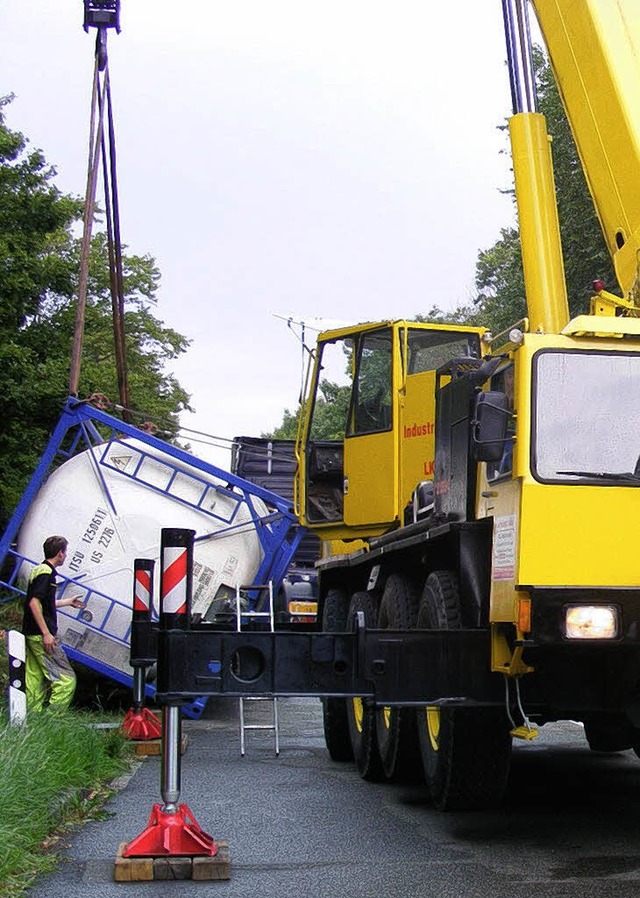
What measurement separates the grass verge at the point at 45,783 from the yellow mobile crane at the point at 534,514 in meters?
1.70

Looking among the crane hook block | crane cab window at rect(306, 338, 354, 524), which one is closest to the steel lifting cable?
the crane hook block

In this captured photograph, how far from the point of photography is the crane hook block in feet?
63.2

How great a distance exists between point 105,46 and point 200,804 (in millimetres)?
13227

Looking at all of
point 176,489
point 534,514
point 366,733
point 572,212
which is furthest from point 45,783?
point 572,212

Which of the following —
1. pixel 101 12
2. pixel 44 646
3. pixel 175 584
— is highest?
pixel 101 12

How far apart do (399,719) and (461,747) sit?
61.3 inches

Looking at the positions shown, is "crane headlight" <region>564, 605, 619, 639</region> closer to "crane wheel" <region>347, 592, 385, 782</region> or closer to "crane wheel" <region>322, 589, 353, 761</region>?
"crane wheel" <region>347, 592, 385, 782</region>

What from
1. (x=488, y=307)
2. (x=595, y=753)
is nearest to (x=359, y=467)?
(x=595, y=753)

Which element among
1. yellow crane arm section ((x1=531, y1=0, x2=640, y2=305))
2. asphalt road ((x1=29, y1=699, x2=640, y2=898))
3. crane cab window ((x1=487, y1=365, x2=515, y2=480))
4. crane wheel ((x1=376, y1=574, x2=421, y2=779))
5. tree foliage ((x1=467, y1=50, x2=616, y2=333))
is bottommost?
asphalt road ((x1=29, y1=699, x2=640, y2=898))

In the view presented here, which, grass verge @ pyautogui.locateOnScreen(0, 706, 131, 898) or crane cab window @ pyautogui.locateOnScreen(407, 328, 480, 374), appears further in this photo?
crane cab window @ pyautogui.locateOnScreen(407, 328, 480, 374)

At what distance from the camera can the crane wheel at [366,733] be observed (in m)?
10.4

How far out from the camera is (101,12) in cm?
1927

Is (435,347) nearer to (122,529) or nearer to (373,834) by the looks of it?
(122,529)

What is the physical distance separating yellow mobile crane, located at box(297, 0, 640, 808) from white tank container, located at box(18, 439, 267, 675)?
14.3 ft
